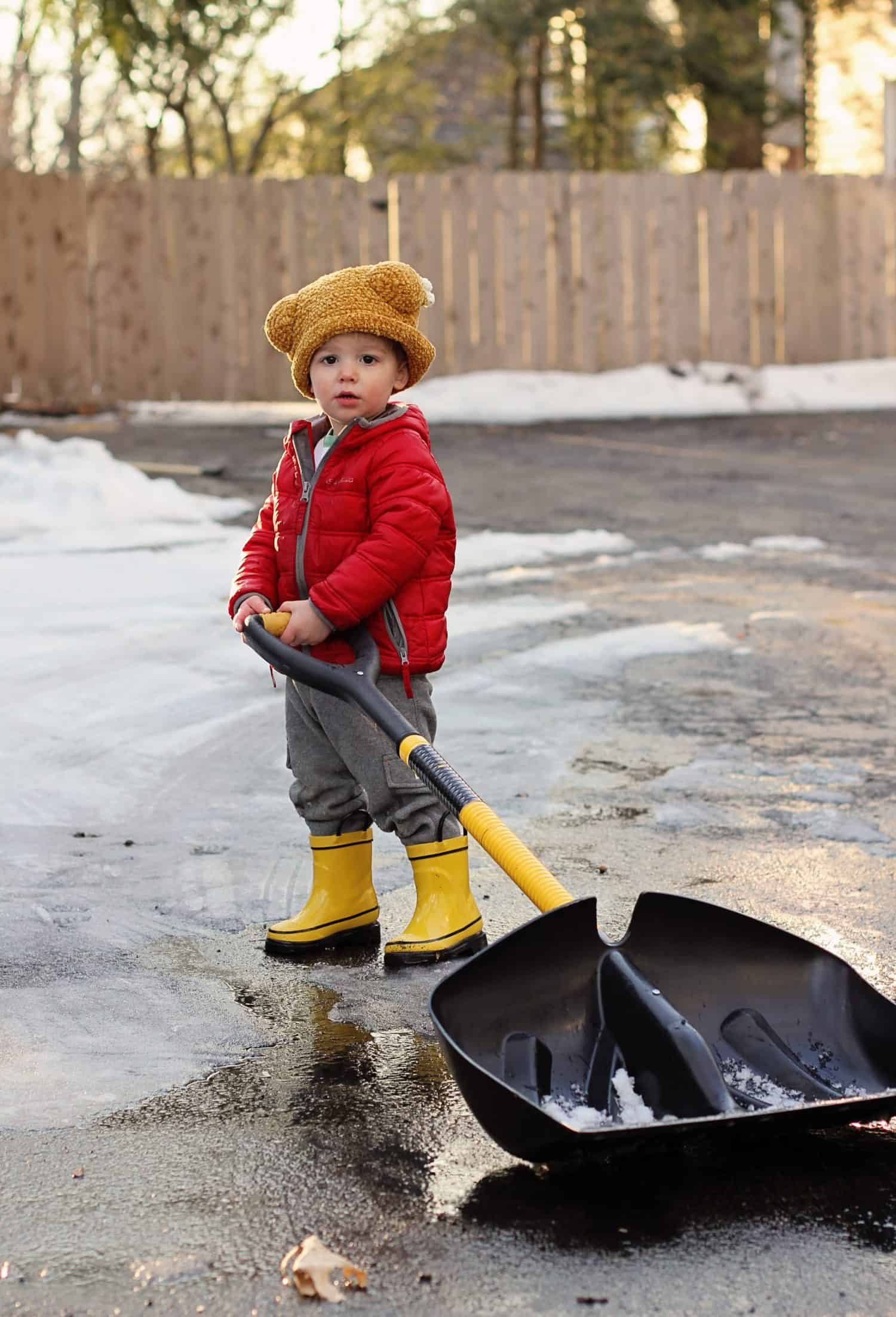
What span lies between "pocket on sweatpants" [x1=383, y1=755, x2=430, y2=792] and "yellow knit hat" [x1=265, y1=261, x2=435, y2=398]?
0.74 meters

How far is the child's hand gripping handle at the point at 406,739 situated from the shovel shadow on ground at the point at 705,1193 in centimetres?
44

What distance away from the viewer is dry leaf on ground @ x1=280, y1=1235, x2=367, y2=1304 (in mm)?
1905

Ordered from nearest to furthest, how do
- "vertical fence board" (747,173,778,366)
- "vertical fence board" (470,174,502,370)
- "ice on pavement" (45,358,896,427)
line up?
"ice on pavement" (45,358,896,427) → "vertical fence board" (470,174,502,370) → "vertical fence board" (747,173,778,366)

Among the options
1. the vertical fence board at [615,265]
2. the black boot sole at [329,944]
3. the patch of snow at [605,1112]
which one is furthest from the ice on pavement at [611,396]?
the patch of snow at [605,1112]

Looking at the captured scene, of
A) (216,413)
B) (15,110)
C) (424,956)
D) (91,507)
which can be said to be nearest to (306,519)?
(424,956)

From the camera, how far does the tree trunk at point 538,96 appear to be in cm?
2278

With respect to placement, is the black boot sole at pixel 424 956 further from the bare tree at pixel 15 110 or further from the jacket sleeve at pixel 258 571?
the bare tree at pixel 15 110

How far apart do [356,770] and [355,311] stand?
881mm

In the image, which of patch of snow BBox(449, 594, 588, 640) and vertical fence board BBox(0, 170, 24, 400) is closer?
patch of snow BBox(449, 594, 588, 640)

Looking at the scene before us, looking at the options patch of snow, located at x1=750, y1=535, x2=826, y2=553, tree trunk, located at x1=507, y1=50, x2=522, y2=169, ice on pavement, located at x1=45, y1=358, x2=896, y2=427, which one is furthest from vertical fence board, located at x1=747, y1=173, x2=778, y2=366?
tree trunk, located at x1=507, y1=50, x2=522, y2=169

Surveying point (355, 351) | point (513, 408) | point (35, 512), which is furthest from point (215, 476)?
point (355, 351)

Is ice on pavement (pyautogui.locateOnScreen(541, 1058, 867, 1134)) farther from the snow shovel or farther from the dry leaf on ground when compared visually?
the dry leaf on ground

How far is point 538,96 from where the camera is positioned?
77.1 ft

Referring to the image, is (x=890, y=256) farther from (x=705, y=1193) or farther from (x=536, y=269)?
(x=705, y=1193)
